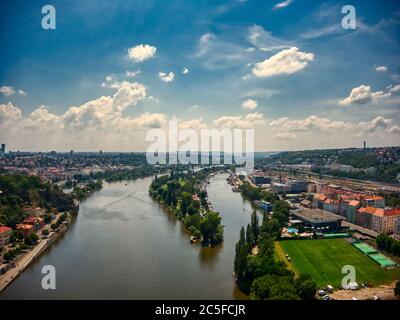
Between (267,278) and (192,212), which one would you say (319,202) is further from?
(267,278)

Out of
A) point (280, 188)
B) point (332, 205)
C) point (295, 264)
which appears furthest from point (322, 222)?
point (280, 188)

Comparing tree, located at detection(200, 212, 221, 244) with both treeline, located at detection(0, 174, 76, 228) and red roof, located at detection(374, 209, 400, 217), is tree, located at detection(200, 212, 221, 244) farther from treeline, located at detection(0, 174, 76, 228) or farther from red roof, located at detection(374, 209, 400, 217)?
treeline, located at detection(0, 174, 76, 228)

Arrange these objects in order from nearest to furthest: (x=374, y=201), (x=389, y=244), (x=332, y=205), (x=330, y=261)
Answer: (x=330, y=261), (x=389, y=244), (x=332, y=205), (x=374, y=201)

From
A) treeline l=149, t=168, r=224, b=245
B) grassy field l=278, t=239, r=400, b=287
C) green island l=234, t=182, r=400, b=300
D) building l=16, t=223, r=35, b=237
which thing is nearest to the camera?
green island l=234, t=182, r=400, b=300

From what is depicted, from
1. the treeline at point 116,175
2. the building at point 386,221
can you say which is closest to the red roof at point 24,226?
the building at point 386,221

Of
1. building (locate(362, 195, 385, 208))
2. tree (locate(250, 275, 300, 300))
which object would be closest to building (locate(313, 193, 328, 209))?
building (locate(362, 195, 385, 208))

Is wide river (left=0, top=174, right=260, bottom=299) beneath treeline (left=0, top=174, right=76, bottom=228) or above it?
beneath
